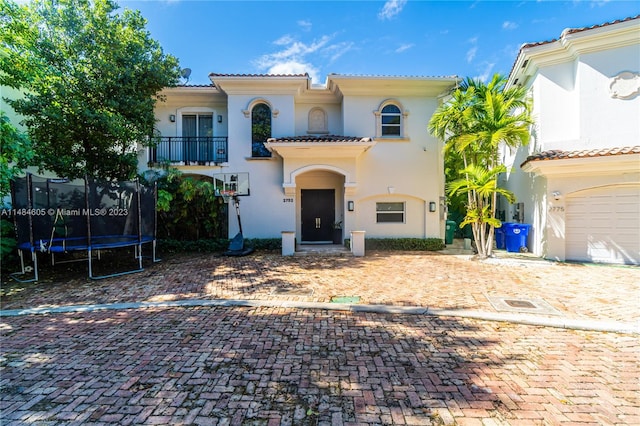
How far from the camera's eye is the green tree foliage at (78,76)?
9273mm

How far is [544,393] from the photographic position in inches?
118

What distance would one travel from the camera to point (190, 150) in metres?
13.6

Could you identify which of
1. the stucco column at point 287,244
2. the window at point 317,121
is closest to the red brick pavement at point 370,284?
the stucco column at point 287,244

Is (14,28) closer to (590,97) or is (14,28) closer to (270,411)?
(270,411)

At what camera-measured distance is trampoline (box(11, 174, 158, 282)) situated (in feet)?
24.9

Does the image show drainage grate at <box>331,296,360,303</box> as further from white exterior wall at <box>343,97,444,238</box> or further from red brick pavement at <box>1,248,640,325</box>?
white exterior wall at <box>343,97,444,238</box>

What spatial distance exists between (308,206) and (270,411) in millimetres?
11418

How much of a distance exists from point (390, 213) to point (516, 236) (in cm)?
506

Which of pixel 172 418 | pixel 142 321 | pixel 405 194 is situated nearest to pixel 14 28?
pixel 142 321

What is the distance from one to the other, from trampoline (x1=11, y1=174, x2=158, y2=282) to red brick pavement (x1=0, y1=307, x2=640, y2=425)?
335 cm

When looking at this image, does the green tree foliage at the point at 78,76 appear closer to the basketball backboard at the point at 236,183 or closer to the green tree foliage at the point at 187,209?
the green tree foliage at the point at 187,209

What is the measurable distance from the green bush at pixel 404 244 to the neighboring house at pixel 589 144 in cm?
383

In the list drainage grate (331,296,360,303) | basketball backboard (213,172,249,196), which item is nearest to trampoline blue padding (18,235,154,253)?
basketball backboard (213,172,249,196)

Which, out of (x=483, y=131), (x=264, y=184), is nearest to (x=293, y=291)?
(x=264, y=184)
